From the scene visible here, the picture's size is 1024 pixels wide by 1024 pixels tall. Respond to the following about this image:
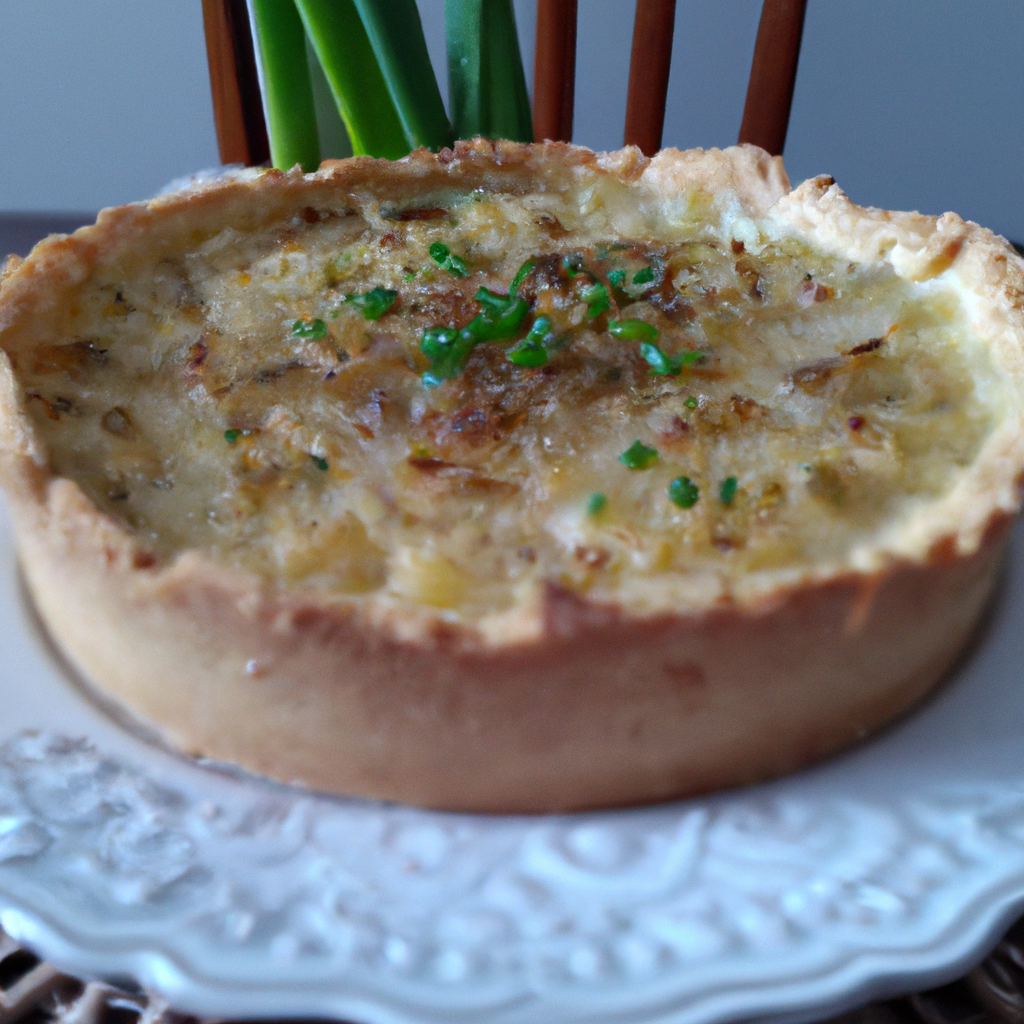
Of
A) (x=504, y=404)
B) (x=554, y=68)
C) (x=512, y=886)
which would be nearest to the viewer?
(x=512, y=886)

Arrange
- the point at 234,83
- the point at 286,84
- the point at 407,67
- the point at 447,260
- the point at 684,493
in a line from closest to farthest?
the point at 684,493
the point at 447,260
the point at 407,67
the point at 286,84
the point at 234,83

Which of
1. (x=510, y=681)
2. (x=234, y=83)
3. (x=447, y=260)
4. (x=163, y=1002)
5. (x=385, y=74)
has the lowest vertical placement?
(x=163, y=1002)

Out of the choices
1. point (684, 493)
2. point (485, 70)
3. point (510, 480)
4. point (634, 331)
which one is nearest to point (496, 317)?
point (634, 331)

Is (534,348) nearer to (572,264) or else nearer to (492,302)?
(492,302)

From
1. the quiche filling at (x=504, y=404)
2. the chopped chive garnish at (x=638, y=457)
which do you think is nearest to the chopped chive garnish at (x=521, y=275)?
the quiche filling at (x=504, y=404)

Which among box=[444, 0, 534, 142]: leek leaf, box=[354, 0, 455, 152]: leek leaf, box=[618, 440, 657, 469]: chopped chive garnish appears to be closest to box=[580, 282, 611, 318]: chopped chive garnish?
box=[618, 440, 657, 469]: chopped chive garnish

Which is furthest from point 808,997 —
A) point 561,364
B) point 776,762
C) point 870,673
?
point 561,364

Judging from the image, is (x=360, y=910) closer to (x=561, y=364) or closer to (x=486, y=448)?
(x=486, y=448)
